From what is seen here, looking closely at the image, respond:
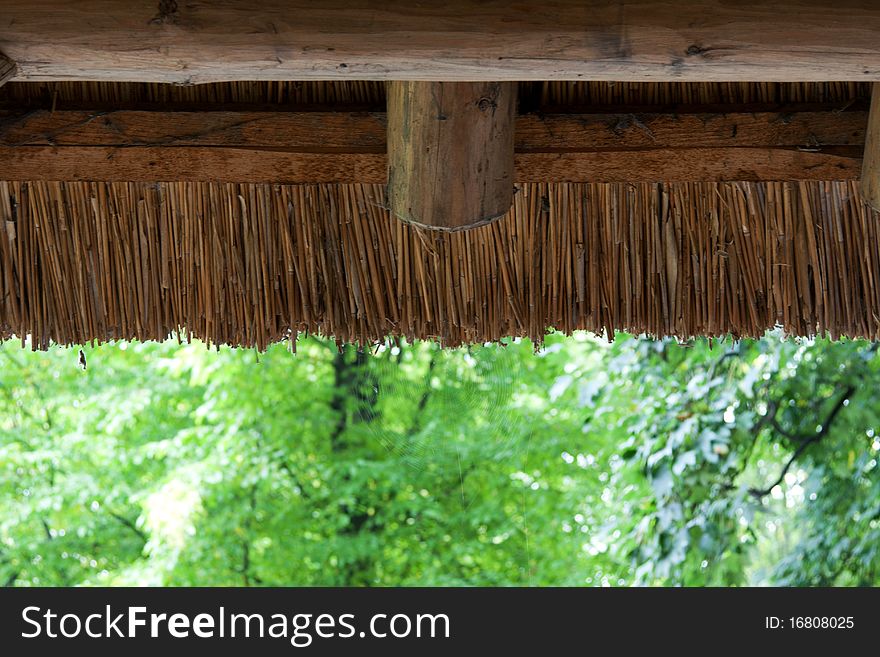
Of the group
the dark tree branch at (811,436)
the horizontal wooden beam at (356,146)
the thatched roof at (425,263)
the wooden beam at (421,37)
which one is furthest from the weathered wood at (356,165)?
the dark tree branch at (811,436)

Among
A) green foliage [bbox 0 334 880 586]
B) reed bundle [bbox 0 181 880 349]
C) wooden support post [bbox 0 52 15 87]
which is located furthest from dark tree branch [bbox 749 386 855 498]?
wooden support post [bbox 0 52 15 87]

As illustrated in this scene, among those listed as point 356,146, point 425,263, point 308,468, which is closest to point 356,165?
point 356,146

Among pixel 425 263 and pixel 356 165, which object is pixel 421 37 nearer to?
pixel 356 165

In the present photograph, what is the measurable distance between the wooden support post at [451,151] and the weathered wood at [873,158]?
549 millimetres

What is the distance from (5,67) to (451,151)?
1.82ft

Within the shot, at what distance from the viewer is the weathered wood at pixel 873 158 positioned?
144 cm

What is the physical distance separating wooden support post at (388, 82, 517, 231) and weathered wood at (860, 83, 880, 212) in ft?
1.80

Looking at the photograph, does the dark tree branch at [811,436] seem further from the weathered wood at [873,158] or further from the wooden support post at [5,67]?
the wooden support post at [5,67]

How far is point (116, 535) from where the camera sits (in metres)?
6.79

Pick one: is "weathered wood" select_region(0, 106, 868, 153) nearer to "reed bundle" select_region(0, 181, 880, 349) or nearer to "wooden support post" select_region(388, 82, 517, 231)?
"reed bundle" select_region(0, 181, 880, 349)

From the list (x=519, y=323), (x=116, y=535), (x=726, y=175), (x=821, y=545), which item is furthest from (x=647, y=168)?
(x=116, y=535)

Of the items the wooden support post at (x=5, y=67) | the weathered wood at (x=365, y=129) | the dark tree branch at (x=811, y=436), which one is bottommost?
the wooden support post at (x=5, y=67)

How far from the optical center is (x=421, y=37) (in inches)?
44.7

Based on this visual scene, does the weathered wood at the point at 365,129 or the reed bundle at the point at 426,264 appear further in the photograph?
the reed bundle at the point at 426,264
